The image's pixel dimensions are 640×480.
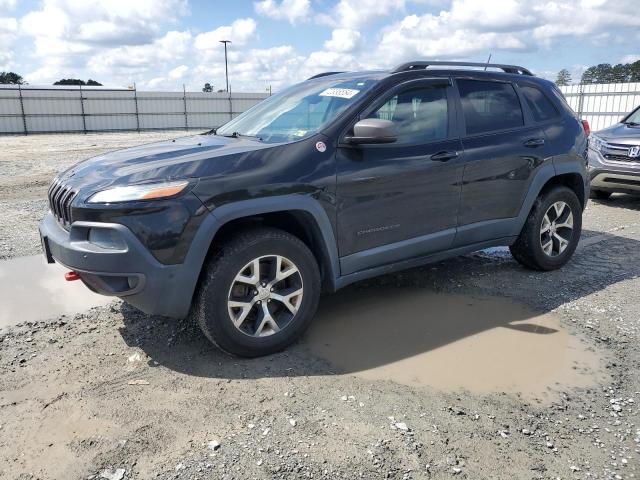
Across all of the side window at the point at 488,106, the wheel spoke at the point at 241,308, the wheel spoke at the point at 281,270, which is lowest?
the wheel spoke at the point at 241,308

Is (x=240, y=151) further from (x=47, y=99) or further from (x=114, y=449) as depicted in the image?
(x=47, y=99)

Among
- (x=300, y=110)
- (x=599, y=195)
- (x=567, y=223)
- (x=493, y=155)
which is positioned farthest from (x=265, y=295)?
(x=599, y=195)

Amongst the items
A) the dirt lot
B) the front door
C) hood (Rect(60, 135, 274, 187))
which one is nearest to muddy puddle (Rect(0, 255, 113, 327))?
the dirt lot

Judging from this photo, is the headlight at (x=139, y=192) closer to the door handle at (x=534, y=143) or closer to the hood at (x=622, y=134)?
the door handle at (x=534, y=143)

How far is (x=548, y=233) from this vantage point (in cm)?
525

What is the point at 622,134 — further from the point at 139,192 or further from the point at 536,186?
the point at 139,192

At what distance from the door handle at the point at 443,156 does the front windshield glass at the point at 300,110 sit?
72 cm

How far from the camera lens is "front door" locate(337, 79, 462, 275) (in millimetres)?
3773

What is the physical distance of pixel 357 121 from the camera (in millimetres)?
3807

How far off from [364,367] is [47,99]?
34254 mm

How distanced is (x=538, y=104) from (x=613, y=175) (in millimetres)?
4194

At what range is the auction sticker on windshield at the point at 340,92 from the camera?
158 inches

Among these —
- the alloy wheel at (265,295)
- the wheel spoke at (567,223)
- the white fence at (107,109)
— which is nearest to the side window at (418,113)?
the alloy wheel at (265,295)

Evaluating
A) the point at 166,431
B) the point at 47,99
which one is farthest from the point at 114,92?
the point at 166,431
